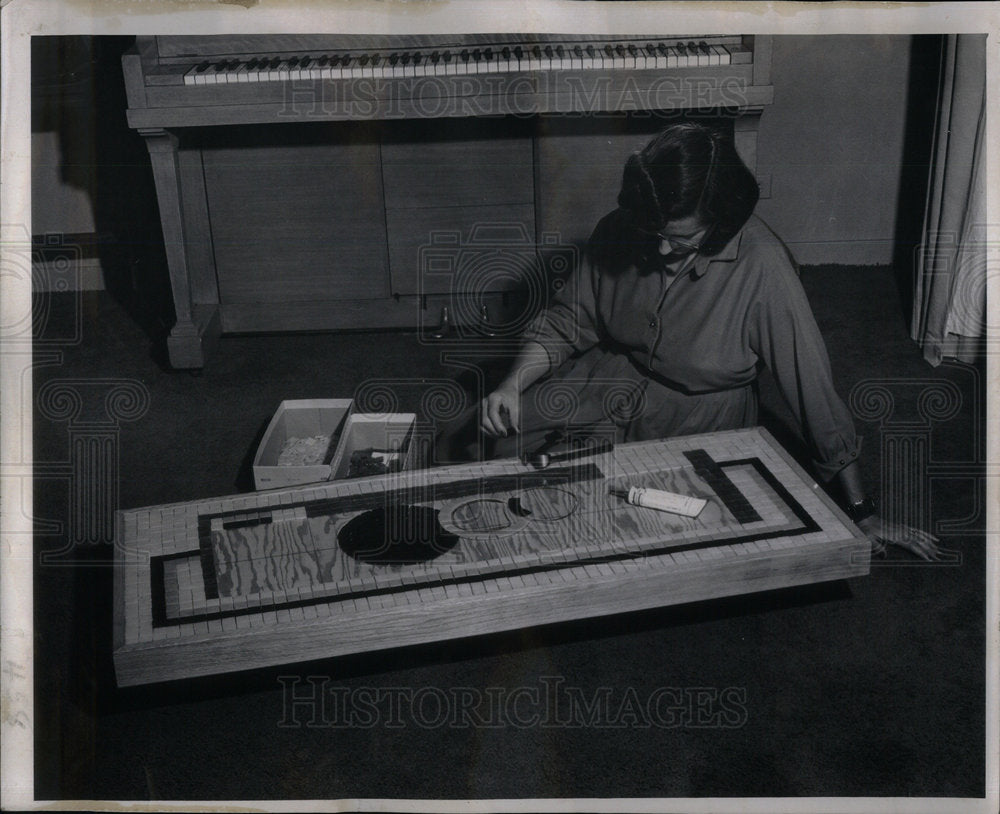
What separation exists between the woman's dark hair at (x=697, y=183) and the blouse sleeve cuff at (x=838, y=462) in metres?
0.48

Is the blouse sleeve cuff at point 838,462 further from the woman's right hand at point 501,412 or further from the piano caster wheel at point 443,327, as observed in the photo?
the piano caster wheel at point 443,327

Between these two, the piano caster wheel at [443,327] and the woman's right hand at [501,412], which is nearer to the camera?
the woman's right hand at [501,412]

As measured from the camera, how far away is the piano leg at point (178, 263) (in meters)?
2.48

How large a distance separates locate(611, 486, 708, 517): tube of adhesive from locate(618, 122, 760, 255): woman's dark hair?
0.56 metres

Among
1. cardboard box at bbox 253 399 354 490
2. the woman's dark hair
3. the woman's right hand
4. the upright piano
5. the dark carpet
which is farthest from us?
the upright piano

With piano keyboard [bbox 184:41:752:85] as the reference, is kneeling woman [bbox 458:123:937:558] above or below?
below

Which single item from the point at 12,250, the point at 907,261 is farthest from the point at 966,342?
the point at 12,250

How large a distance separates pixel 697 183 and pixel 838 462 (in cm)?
63

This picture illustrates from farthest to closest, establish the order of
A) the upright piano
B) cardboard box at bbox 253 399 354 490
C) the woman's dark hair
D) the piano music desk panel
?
the upright piano < cardboard box at bbox 253 399 354 490 < the woman's dark hair < the piano music desk panel

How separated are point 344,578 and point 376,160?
1566mm

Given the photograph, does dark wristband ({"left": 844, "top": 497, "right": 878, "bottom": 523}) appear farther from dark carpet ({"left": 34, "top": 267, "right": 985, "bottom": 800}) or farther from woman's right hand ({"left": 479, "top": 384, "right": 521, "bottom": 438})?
woman's right hand ({"left": 479, "top": 384, "right": 521, "bottom": 438})

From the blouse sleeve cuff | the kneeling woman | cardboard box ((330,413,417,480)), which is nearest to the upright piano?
the kneeling woman

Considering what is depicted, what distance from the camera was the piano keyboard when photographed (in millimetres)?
2207

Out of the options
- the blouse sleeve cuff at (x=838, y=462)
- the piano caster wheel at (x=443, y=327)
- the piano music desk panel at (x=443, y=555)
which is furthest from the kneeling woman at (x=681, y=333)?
the piano caster wheel at (x=443, y=327)
